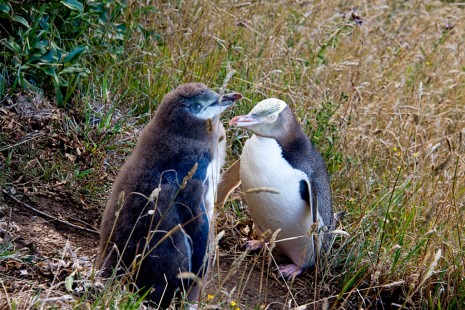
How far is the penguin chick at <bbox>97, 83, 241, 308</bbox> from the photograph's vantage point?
11.8ft

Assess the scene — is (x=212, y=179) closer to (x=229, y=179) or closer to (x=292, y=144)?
(x=292, y=144)

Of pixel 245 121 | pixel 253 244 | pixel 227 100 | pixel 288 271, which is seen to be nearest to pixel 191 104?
pixel 227 100

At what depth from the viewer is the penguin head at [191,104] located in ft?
12.6

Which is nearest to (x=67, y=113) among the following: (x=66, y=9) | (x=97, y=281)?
(x=66, y=9)

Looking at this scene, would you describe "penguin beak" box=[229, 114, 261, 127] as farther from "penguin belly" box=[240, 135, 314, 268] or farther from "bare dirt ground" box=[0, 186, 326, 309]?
"bare dirt ground" box=[0, 186, 326, 309]

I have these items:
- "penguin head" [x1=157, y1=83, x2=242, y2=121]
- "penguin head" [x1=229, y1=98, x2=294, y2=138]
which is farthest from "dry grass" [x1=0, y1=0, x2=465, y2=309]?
"penguin head" [x1=157, y1=83, x2=242, y2=121]

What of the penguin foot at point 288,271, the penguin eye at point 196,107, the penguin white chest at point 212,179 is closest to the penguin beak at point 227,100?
the penguin eye at point 196,107

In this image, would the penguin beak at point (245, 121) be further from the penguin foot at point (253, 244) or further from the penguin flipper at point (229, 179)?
the penguin foot at point (253, 244)

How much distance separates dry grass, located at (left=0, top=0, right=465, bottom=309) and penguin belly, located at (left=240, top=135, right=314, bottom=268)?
0.92 feet

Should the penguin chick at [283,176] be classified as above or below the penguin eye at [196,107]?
below

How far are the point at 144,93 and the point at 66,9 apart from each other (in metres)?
0.79

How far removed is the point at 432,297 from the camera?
15.0ft

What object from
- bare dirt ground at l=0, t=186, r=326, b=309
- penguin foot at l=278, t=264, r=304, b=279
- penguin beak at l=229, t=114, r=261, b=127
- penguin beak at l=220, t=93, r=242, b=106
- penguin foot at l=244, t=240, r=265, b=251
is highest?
penguin beak at l=220, t=93, r=242, b=106

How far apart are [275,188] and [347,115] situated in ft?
4.91
